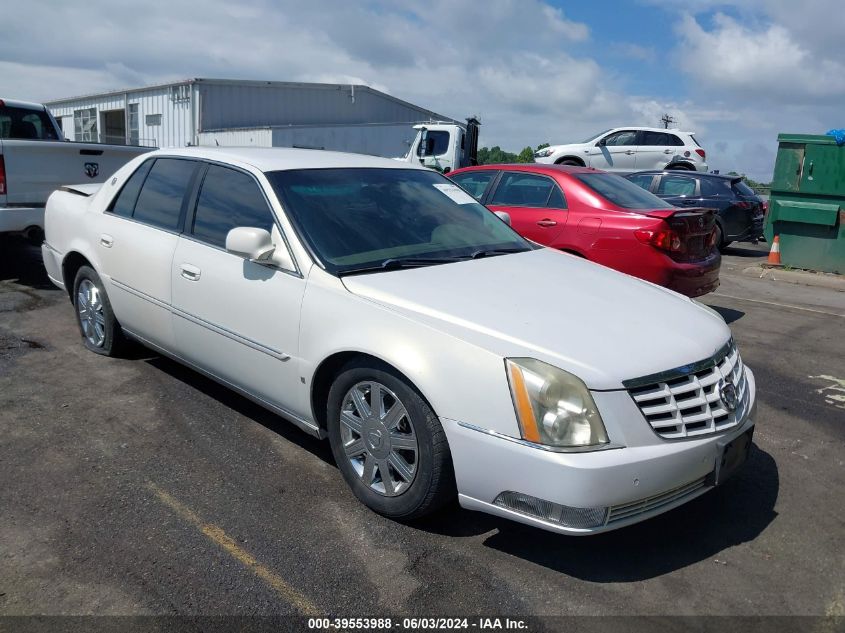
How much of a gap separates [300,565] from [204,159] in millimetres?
2625

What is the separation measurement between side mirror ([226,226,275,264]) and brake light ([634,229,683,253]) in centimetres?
382

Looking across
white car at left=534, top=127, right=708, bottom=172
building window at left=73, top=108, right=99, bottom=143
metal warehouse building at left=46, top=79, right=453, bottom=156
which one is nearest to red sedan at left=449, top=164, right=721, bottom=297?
white car at left=534, top=127, right=708, bottom=172

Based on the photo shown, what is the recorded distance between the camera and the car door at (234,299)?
3564 millimetres

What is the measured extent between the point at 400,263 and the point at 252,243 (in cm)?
73

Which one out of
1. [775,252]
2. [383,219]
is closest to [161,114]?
[775,252]

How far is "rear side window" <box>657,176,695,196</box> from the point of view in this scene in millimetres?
12875

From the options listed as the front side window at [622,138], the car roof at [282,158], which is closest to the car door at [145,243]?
the car roof at [282,158]

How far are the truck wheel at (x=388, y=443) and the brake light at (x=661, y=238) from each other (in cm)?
390

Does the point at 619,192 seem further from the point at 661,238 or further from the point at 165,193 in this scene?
the point at 165,193

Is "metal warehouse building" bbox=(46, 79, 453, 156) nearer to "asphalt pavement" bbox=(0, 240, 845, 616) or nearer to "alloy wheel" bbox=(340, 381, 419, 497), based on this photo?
"asphalt pavement" bbox=(0, 240, 845, 616)

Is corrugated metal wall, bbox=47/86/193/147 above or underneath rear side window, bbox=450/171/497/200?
above

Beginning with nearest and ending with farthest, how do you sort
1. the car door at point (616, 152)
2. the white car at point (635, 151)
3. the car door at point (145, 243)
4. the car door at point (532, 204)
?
the car door at point (145, 243) < the car door at point (532, 204) < the white car at point (635, 151) < the car door at point (616, 152)

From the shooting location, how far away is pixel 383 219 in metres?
4.00

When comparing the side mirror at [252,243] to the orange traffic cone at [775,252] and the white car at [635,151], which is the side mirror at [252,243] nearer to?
the orange traffic cone at [775,252]
